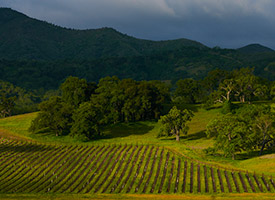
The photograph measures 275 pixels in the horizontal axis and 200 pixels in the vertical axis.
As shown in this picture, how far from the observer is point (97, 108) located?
114m

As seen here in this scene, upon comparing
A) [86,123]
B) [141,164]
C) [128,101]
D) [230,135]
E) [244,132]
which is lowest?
[141,164]

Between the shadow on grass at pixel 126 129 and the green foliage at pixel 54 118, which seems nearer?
the green foliage at pixel 54 118

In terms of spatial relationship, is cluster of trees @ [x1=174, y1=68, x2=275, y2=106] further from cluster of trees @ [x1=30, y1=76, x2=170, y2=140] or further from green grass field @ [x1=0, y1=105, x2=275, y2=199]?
green grass field @ [x1=0, y1=105, x2=275, y2=199]

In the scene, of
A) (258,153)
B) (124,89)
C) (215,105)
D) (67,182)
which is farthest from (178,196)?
(215,105)

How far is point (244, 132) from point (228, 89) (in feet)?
220

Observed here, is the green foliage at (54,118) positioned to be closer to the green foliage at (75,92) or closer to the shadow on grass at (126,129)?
the green foliage at (75,92)

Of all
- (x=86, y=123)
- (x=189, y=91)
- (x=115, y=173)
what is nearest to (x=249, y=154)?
(x=115, y=173)

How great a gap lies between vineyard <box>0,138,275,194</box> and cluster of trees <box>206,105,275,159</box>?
9.75 meters

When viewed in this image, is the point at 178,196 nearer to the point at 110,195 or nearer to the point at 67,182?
the point at 110,195

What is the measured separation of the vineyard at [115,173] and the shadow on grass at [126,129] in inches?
723

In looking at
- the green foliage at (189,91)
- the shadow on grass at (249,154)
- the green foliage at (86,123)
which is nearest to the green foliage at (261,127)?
the shadow on grass at (249,154)

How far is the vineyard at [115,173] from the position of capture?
6456 centimetres

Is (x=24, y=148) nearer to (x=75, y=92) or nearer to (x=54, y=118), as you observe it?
(x=54, y=118)

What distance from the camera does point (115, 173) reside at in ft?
243
